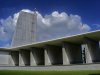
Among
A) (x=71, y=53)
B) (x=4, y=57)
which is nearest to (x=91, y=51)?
(x=71, y=53)

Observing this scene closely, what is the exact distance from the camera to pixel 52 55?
43406 millimetres

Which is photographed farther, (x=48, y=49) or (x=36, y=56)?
(x=36, y=56)

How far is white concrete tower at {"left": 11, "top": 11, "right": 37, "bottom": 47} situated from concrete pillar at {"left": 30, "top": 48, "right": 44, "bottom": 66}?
15.1 metres

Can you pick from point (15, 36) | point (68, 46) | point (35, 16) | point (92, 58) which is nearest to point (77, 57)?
point (68, 46)

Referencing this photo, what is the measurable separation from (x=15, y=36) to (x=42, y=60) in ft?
58.3

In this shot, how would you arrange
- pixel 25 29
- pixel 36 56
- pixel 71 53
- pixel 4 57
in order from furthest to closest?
pixel 25 29 → pixel 4 57 → pixel 36 56 → pixel 71 53

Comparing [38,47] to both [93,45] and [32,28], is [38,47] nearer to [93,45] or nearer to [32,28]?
[93,45]

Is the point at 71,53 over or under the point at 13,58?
over

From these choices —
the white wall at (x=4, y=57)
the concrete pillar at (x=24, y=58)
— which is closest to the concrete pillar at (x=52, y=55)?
the concrete pillar at (x=24, y=58)

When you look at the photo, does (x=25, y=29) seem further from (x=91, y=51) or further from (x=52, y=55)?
(x=91, y=51)

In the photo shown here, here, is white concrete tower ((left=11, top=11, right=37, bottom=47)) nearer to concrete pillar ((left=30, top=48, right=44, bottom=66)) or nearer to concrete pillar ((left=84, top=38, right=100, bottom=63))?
concrete pillar ((left=30, top=48, right=44, bottom=66))

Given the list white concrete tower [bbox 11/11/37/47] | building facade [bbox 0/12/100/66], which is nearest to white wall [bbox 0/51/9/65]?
building facade [bbox 0/12/100/66]

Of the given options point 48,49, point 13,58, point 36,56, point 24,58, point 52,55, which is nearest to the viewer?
point 48,49

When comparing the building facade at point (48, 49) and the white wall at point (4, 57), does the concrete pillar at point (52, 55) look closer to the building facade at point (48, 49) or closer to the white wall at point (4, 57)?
the building facade at point (48, 49)
